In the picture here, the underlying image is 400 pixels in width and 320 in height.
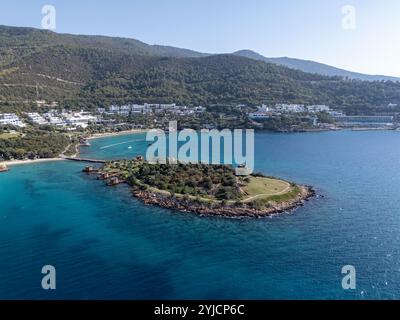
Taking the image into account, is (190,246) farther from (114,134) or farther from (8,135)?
(114,134)

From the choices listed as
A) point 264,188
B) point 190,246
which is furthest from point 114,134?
point 190,246

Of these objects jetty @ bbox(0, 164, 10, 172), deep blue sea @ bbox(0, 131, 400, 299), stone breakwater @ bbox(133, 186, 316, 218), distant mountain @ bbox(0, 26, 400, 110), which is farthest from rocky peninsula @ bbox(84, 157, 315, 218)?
distant mountain @ bbox(0, 26, 400, 110)

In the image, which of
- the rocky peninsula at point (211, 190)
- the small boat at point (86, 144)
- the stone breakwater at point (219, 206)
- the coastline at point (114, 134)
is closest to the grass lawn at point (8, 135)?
the small boat at point (86, 144)

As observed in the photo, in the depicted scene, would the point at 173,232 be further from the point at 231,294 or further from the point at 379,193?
the point at 379,193

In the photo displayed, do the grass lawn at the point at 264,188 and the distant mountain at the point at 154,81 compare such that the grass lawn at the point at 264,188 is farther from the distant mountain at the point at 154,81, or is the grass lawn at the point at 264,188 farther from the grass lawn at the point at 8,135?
the distant mountain at the point at 154,81

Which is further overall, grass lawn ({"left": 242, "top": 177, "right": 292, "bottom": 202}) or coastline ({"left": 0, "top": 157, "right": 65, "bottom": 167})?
coastline ({"left": 0, "top": 157, "right": 65, "bottom": 167})

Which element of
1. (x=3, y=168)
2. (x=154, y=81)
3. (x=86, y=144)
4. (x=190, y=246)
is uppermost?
(x=154, y=81)

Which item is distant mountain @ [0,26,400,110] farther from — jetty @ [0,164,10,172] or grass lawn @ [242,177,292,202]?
grass lawn @ [242,177,292,202]
